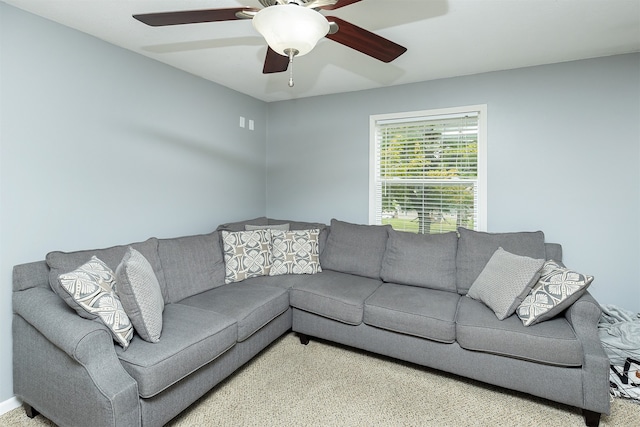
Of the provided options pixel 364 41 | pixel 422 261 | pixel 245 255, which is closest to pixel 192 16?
pixel 364 41

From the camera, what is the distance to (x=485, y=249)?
2.72 m

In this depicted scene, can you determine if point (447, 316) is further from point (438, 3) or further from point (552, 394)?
point (438, 3)

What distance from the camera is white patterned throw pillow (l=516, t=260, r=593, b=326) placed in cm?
200

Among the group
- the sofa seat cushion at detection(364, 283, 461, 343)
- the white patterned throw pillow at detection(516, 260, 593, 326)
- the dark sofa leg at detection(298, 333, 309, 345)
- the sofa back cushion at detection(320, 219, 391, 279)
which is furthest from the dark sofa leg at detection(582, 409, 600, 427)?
the dark sofa leg at detection(298, 333, 309, 345)

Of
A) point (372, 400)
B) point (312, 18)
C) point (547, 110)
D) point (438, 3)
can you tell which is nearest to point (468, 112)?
point (547, 110)

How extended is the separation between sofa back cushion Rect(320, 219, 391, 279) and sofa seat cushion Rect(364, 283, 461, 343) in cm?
43

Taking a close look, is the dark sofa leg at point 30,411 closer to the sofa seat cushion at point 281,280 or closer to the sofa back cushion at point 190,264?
the sofa back cushion at point 190,264

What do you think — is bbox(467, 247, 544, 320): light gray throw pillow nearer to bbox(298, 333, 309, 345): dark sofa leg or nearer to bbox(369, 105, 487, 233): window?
bbox(369, 105, 487, 233): window

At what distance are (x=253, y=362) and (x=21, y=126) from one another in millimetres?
2212

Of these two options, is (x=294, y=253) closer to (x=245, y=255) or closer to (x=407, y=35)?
(x=245, y=255)

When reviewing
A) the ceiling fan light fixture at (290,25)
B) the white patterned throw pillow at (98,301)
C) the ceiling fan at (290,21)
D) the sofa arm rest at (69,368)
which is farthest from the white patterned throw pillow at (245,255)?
the ceiling fan light fixture at (290,25)

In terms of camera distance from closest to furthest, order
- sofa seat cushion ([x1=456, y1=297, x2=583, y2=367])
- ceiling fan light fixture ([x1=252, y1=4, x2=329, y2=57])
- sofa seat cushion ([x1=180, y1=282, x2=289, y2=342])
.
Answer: ceiling fan light fixture ([x1=252, y1=4, x2=329, y2=57]), sofa seat cushion ([x1=456, y1=297, x2=583, y2=367]), sofa seat cushion ([x1=180, y1=282, x2=289, y2=342])

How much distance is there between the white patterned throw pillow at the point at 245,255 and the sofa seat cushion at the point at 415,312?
1.10 m

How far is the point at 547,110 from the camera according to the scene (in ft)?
9.39
